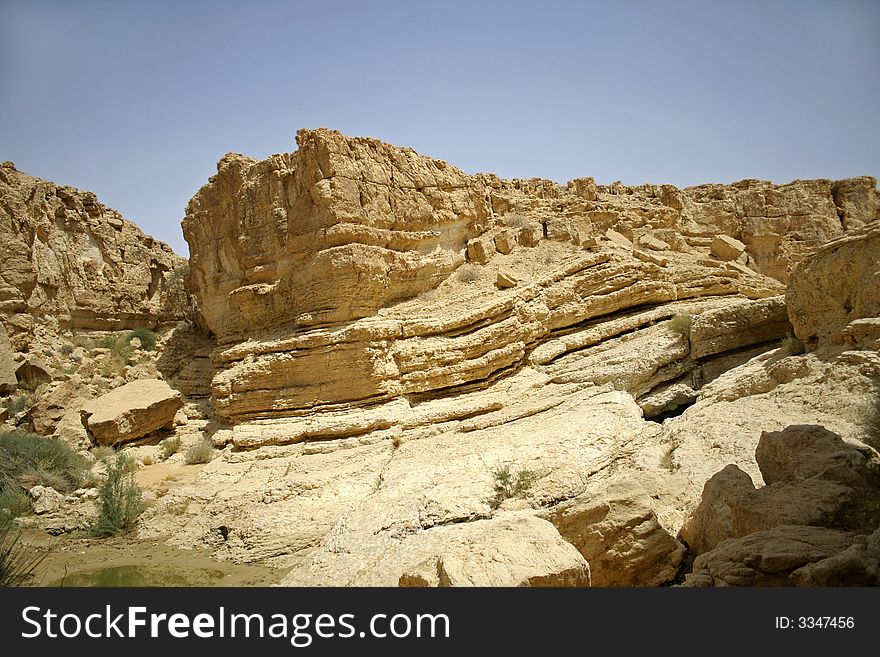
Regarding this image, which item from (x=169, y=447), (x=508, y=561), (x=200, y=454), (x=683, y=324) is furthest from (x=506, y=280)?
(x=508, y=561)

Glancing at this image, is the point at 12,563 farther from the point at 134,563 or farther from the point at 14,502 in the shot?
the point at 14,502

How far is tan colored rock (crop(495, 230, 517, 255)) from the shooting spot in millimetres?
15391

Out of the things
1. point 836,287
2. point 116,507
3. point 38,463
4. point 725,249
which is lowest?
point 116,507

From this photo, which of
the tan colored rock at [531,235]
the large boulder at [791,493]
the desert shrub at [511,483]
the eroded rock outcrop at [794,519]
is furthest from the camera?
the tan colored rock at [531,235]

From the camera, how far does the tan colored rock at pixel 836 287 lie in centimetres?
870

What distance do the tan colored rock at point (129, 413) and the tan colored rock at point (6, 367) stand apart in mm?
3702

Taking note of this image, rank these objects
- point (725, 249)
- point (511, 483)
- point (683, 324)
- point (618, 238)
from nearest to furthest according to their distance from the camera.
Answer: point (511, 483)
point (683, 324)
point (618, 238)
point (725, 249)

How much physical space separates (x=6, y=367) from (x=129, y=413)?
5324 mm

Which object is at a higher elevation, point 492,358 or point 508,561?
point 492,358

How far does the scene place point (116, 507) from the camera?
32.5 feet

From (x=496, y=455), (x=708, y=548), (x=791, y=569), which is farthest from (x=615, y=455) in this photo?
(x=791, y=569)

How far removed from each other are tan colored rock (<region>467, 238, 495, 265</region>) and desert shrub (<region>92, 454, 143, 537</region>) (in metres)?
9.15

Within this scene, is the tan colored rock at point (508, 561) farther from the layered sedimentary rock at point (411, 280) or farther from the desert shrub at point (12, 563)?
the layered sedimentary rock at point (411, 280)

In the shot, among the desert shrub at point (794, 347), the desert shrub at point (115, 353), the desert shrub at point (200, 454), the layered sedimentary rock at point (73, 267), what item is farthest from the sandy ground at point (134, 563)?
the layered sedimentary rock at point (73, 267)
